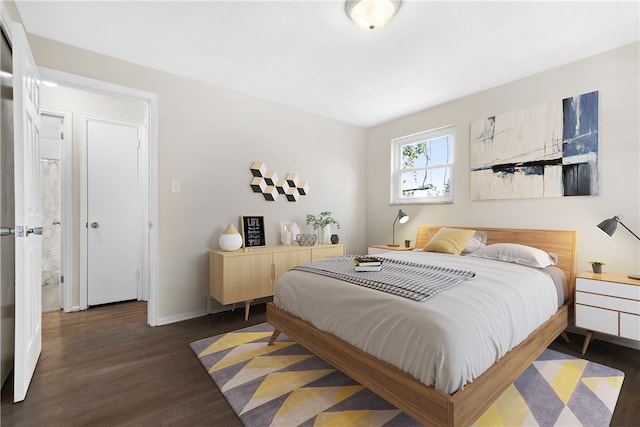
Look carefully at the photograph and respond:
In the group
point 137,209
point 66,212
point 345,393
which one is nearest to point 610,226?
point 345,393

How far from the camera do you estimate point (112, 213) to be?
3.59 metres

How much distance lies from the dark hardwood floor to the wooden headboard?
0.64 metres

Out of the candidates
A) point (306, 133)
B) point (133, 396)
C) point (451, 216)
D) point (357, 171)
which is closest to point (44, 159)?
point (306, 133)

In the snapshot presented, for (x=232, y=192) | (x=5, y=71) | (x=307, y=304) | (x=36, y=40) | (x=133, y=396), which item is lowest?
(x=133, y=396)

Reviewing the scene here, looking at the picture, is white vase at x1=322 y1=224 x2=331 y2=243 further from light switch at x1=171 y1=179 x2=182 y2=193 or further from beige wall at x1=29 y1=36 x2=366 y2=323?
light switch at x1=171 y1=179 x2=182 y2=193

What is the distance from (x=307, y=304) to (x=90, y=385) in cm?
143

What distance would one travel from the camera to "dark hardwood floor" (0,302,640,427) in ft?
5.30

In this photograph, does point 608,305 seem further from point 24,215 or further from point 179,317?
point 24,215

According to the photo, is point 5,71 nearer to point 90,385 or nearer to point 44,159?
point 90,385

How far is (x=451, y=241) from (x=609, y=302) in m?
1.27

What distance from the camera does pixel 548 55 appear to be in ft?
8.77

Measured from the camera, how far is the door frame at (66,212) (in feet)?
10.7

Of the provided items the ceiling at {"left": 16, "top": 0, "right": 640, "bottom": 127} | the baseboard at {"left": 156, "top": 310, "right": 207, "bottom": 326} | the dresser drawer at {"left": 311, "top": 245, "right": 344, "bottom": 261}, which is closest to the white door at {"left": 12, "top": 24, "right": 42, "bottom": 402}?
the ceiling at {"left": 16, "top": 0, "right": 640, "bottom": 127}

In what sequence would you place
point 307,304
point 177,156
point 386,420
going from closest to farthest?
1. point 386,420
2. point 307,304
3. point 177,156
